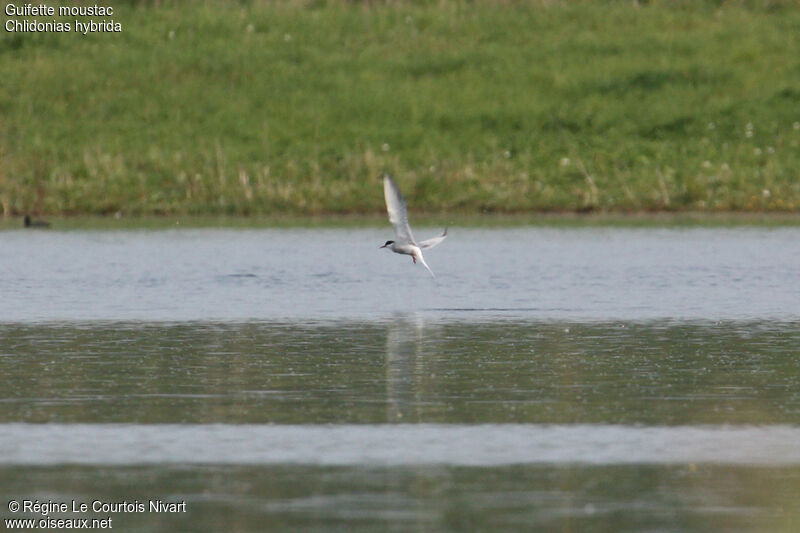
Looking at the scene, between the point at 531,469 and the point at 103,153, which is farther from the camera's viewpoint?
the point at 103,153

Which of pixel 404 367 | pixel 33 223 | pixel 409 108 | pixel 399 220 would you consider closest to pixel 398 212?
pixel 399 220

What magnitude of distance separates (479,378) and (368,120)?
30.6 metres

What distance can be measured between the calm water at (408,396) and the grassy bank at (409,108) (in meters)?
13.3

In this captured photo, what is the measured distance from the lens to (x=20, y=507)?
980 cm

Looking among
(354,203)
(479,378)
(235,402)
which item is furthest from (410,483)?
(354,203)

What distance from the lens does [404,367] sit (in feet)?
52.1

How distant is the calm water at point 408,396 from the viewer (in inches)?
393

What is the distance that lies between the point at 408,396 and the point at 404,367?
6.19 ft

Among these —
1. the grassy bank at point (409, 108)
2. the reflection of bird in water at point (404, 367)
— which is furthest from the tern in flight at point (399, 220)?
the grassy bank at point (409, 108)

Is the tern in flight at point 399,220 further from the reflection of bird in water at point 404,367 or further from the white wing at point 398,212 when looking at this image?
the reflection of bird in water at point 404,367

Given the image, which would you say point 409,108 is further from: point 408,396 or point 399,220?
point 408,396

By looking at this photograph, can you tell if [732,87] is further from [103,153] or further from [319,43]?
[103,153]

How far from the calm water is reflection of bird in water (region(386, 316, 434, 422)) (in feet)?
0.14

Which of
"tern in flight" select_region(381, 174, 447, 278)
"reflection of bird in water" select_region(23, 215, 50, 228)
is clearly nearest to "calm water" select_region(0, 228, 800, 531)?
"tern in flight" select_region(381, 174, 447, 278)
